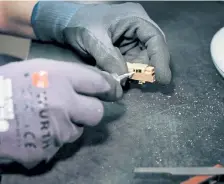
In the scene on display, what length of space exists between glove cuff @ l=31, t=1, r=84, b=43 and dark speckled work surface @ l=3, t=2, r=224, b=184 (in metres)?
0.04

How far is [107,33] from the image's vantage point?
2.30ft

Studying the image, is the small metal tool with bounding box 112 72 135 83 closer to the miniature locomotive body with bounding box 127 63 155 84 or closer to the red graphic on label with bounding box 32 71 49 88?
the miniature locomotive body with bounding box 127 63 155 84

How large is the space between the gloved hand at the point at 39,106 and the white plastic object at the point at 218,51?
13.6 inches

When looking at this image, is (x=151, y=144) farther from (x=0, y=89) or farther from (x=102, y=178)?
(x=0, y=89)

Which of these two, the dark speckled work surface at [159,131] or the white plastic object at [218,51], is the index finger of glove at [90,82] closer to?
the dark speckled work surface at [159,131]

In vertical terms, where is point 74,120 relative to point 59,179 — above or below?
above

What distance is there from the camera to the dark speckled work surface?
1.94 feet

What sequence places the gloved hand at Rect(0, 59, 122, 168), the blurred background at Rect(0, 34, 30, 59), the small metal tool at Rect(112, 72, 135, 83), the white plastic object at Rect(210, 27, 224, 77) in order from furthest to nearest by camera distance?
1. the blurred background at Rect(0, 34, 30, 59)
2. the white plastic object at Rect(210, 27, 224, 77)
3. the small metal tool at Rect(112, 72, 135, 83)
4. the gloved hand at Rect(0, 59, 122, 168)

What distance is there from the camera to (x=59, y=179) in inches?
22.8

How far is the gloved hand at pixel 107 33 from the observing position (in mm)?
672

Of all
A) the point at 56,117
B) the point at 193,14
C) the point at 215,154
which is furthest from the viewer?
the point at 193,14

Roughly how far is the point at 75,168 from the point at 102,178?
0.18 feet

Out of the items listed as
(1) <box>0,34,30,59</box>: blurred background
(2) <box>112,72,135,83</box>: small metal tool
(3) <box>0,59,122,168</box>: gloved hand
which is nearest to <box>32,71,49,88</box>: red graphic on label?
(3) <box>0,59,122,168</box>: gloved hand

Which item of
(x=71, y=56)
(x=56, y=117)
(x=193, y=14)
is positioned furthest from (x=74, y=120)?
(x=193, y=14)
